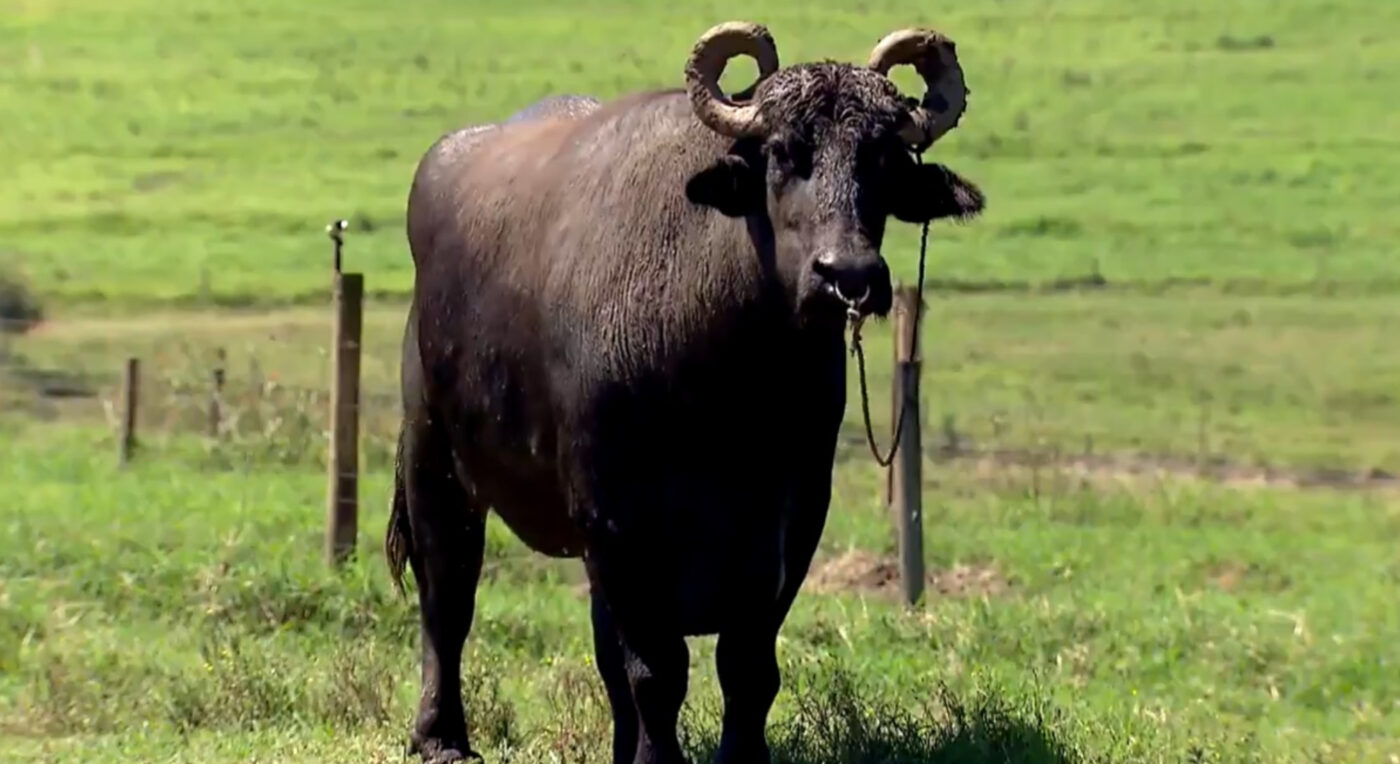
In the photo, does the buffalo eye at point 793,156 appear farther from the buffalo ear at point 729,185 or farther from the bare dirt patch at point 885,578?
the bare dirt patch at point 885,578

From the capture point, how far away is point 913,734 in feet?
30.1

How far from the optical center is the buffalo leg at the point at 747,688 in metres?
8.34

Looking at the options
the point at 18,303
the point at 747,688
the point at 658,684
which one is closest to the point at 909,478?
the point at 747,688

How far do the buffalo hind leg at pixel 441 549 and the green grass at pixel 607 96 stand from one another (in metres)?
21.2

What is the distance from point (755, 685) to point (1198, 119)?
→ 117 feet

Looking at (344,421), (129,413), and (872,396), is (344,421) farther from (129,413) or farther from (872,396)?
(872,396)

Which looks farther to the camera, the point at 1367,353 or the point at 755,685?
the point at 1367,353

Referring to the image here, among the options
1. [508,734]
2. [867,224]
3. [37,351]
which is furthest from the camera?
[37,351]

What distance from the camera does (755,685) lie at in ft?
27.5

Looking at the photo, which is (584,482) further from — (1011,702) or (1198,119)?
(1198,119)

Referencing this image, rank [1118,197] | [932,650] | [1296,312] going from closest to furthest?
[932,650], [1296,312], [1118,197]

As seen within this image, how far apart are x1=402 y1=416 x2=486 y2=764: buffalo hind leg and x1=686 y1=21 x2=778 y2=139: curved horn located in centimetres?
252

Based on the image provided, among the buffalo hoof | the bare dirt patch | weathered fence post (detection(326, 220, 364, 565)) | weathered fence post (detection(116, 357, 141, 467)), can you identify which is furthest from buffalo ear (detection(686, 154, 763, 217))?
weathered fence post (detection(116, 357, 141, 467))

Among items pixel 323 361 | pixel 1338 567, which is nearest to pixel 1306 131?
pixel 323 361
